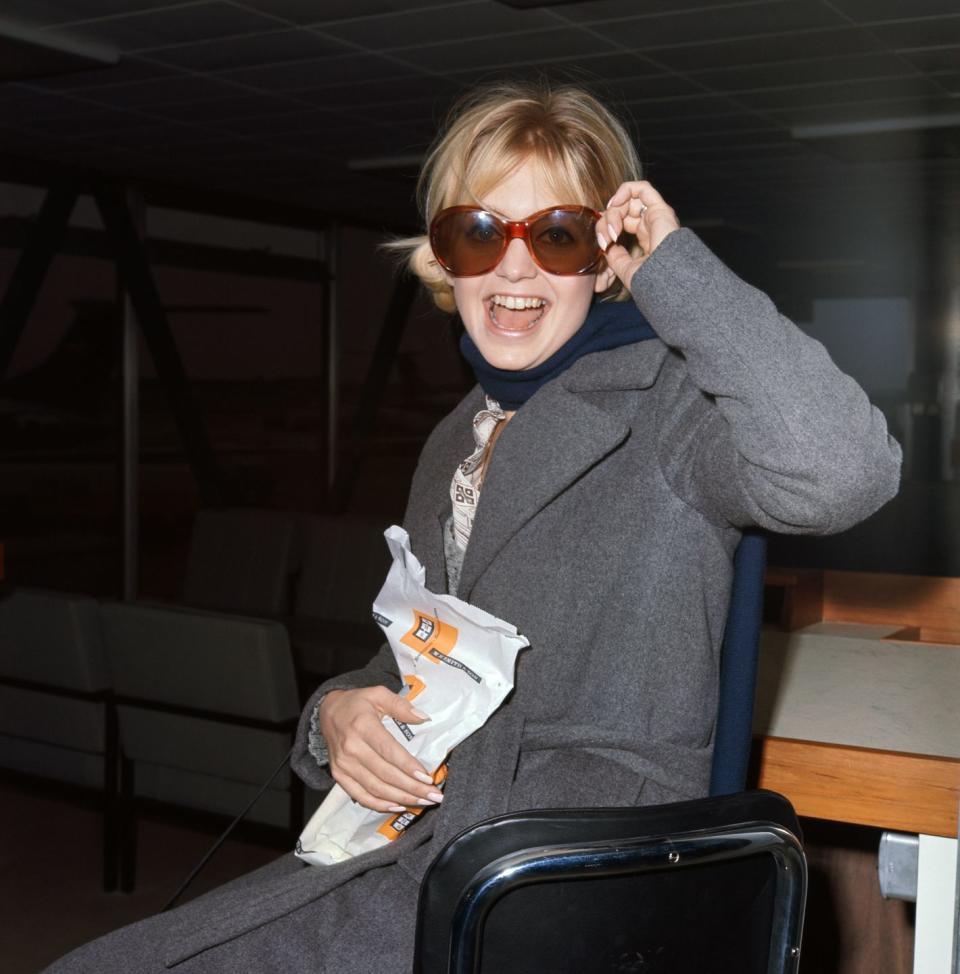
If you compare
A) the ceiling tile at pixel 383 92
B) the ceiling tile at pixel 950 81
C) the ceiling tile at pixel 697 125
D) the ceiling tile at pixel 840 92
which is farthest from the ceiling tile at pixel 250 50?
the ceiling tile at pixel 950 81

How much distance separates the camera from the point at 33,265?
715cm

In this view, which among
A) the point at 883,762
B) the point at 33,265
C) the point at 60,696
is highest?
the point at 33,265

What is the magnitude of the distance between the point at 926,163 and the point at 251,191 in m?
4.19

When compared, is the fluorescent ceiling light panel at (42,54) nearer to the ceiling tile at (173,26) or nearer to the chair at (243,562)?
the ceiling tile at (173,26)

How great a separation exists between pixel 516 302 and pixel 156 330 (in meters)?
6.61

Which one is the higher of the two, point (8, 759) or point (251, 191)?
point (251, 191)

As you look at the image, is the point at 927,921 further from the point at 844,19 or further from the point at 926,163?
the point at 926,163

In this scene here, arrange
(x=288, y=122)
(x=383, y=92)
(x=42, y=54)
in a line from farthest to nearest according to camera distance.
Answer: (x=288, y=122) < (x=383, y=92) < (x=42, y=54)

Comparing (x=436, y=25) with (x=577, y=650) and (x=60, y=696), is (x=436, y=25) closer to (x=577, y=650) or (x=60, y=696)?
(x=60, y=696)

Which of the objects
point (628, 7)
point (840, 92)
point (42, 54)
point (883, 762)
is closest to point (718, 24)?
point (628, 7)

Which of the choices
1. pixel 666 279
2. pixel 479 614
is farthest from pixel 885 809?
pixel 666 279

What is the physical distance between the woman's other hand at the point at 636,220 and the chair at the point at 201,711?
8.13 ft

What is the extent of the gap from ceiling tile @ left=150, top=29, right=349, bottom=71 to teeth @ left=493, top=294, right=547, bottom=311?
10.7 feet

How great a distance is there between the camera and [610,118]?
1493mm
